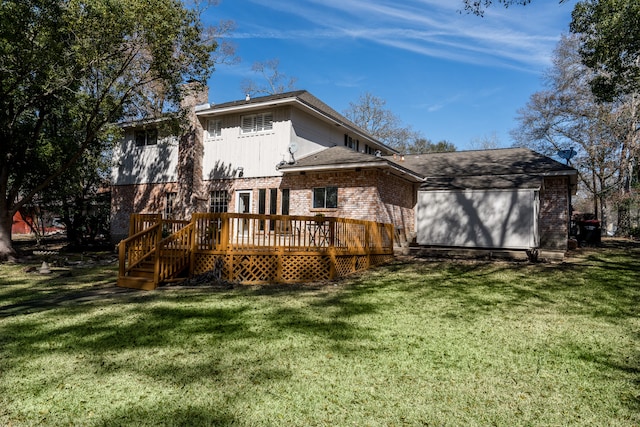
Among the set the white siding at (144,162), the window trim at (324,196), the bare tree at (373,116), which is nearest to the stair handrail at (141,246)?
the window trim at (324,196)

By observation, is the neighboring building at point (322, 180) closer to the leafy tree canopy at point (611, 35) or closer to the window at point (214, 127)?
the window at point (214, 127)

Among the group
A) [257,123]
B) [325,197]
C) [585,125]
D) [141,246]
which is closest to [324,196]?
[325,197]

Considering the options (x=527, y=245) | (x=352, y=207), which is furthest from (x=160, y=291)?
(x=527, y=245)

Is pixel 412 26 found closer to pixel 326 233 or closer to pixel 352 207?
pixel 352 207

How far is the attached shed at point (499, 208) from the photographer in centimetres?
1388

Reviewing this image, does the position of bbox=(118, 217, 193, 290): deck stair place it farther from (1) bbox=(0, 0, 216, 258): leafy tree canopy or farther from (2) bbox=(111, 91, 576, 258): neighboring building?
(1) bbox=(0, 0, 216, 258): leafy tree canopy

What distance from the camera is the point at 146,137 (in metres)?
20.2

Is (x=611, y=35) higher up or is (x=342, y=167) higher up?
(x=611, y=35)

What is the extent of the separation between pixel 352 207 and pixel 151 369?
11.3 m

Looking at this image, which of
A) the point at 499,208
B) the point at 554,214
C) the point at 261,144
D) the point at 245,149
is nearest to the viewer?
the point at 499,208

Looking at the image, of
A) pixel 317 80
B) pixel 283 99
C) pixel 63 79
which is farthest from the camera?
pixel 317 80

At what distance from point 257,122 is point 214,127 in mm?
2489

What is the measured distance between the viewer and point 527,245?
13.6 metres

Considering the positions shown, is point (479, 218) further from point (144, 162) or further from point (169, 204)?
point (144, 162)
